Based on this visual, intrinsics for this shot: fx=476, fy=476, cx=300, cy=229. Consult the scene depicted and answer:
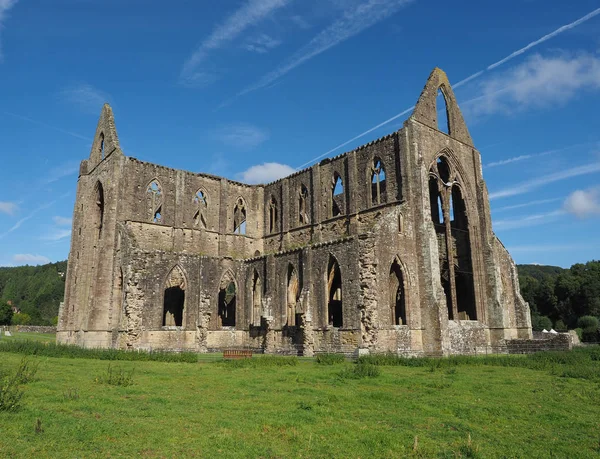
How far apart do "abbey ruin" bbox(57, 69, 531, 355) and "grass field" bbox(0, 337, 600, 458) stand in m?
10.8

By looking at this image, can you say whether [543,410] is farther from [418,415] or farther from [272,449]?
[272,449]

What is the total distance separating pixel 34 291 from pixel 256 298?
356ft

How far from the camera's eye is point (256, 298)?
104ft

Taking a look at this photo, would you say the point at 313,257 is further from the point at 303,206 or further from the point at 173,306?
the point at 173,306

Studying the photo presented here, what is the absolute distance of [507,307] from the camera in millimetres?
28828

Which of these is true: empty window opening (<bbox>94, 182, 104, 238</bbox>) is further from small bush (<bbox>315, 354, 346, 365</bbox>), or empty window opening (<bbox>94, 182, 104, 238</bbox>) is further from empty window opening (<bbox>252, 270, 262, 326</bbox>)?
small bush (<bbox>315, 354, 346, 365</bbox>)

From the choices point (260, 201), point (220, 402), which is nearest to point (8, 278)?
point (260, 201)

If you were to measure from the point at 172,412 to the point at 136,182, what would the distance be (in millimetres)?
24482

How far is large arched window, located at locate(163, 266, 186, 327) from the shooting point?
30.7m

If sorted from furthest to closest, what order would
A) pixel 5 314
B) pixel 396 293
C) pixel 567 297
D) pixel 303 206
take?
pixel 5 314 → pixel 567 297 → pixel 303 206 → pixel 396 293

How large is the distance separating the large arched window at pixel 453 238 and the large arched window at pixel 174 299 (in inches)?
645

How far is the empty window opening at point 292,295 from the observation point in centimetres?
2821

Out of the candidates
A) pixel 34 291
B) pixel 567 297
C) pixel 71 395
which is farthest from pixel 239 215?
pixel 34 291

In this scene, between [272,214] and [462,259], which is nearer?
[462,259]
